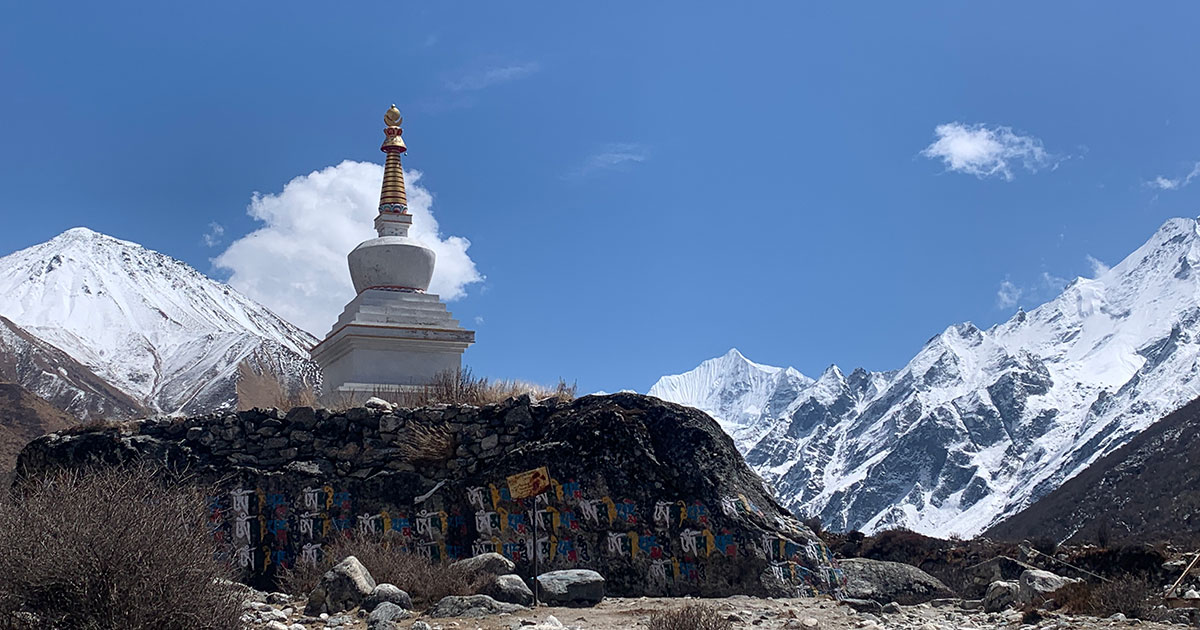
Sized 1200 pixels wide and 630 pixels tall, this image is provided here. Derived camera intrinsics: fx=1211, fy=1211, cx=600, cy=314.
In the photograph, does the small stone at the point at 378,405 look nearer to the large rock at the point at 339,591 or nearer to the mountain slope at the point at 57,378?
the large rock at the point at 339,591

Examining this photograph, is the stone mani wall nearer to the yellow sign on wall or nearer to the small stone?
the small stone

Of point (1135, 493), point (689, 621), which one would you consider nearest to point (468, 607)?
point (689, 621)

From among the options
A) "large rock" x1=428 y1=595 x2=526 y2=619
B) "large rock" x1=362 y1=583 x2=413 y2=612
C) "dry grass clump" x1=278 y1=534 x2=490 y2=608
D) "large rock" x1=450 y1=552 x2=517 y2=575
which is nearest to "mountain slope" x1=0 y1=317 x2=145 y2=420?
"dry grass clump" x1=278 y1=534 x2=490 y2=608

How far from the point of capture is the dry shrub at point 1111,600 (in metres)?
11.1

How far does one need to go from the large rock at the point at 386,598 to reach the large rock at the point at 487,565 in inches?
43.9

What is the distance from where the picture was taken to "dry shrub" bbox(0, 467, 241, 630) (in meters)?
7.52

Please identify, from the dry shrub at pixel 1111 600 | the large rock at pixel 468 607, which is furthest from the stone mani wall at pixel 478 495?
the large rock at pixel 468 607

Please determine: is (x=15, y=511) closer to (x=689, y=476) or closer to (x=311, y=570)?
(x=311, y=570)

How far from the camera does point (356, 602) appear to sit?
1053cm

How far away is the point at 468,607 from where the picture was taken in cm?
1028

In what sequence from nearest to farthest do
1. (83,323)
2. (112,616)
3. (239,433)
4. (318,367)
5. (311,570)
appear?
(112,616), (311,570), (239,433), (318,367), (83,323)

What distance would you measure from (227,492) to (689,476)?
17.8ft

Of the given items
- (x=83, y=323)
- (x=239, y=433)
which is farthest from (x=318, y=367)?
(x=83, y=323)

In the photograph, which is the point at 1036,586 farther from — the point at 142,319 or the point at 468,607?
the point at 142,319
